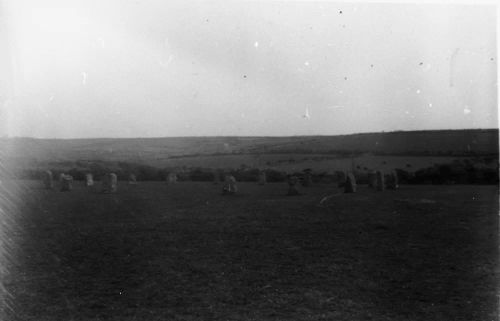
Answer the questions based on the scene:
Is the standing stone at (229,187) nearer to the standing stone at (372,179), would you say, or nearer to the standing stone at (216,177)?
the standing stone at (216,177)

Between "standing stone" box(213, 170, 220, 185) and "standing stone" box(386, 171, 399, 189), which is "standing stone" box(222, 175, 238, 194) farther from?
"standing stone" box(386, 171, 399, 189)

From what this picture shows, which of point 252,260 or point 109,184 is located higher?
point 109,184

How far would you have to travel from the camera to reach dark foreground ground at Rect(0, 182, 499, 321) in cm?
517

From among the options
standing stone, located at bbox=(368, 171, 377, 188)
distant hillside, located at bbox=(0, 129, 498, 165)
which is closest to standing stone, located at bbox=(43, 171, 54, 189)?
distant hillside, located at bbox=(0, 129, 498, 165)

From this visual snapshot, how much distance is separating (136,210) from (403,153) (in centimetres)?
1775

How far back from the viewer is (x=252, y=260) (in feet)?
22.7

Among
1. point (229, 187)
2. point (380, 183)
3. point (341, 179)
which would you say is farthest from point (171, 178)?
point (380, 183)

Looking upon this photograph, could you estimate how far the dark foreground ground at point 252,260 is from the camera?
204 inches

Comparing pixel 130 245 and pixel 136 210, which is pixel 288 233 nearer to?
pixel 130 245

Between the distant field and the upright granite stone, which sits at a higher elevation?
the distant field

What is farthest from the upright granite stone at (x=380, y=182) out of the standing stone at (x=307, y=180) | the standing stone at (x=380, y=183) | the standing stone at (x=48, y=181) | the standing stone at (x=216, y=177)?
the standing stone at (x=48, y=181)

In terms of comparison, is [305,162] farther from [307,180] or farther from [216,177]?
[307,180]

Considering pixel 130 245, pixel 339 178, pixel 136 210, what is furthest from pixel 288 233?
pixel 339 178

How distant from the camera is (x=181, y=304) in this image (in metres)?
5.22
